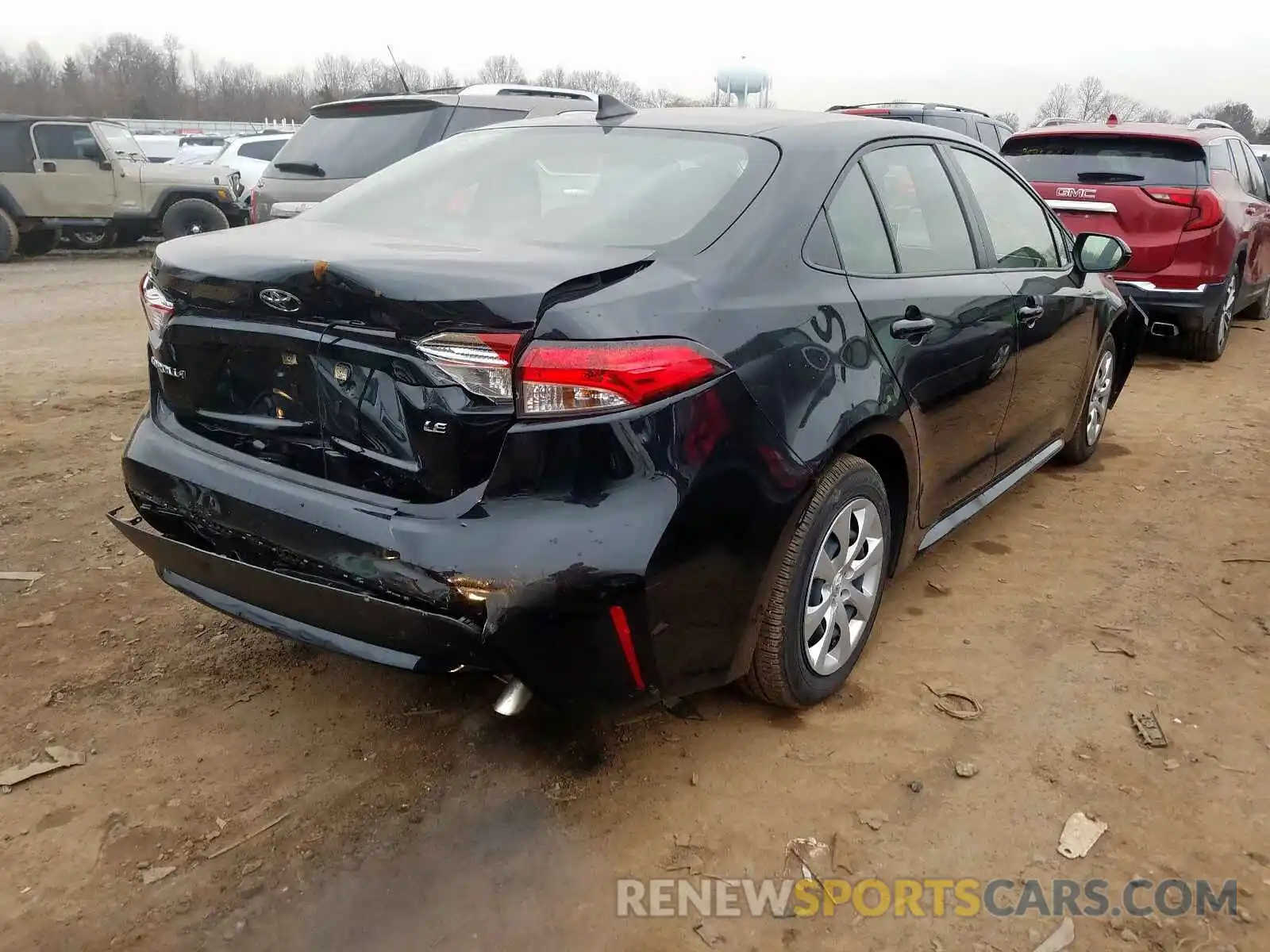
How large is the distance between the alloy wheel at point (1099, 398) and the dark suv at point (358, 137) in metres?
3.87

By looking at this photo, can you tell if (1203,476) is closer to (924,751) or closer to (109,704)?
(924,751)

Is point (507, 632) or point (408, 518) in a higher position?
point (408, 518)

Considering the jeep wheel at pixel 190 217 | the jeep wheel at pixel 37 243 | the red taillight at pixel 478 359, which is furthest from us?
the jeep wheel at pixel 37 243

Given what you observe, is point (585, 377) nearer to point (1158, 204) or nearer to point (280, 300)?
point (280, 300)

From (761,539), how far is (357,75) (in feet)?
244

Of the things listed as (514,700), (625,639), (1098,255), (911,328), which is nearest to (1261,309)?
(1098,255)

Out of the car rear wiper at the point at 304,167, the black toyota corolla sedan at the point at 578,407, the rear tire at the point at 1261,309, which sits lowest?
the rear tire at the point at 1261,309

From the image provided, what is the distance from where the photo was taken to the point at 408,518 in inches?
83.7

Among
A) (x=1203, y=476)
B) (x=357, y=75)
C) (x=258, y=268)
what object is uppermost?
(x=357, y=75)

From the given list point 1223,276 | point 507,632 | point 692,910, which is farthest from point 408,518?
point 1223,276

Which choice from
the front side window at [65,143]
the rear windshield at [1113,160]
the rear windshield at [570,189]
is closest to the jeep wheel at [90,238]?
the front side window at [65,143]

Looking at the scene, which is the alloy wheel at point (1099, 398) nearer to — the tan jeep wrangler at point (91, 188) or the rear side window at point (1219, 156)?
the rear side window at point (1219, 156)

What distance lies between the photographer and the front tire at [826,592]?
2.52 metres

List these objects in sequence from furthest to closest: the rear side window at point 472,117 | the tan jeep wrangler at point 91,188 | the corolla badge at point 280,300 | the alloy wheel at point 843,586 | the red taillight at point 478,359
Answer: the tan jeep wrangler at point 91,188 < the rear side window at point 472,117 < the alloy wheel at point 843,586 < the corolla badge at point 280,300 < the red taillight at point 478,359
